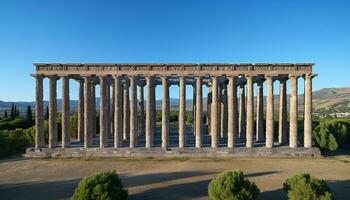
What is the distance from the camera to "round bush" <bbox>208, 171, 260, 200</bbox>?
792 inches

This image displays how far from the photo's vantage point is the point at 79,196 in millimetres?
19625

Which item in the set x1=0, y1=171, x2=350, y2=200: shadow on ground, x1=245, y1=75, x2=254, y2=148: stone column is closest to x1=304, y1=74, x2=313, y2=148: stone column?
x1=245, y1=75, x2=254, y2=148: stone column

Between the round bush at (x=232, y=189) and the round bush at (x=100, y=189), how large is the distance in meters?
6.52

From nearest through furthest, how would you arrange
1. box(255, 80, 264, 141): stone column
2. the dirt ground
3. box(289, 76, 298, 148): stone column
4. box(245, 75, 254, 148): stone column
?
the dirt ground
box(289, 76, 298, 148): stone column
box(245, 75, 254, 148): stone column
box(255, 80, 264, 141): stone column

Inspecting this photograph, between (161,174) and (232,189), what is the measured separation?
35.8 ft

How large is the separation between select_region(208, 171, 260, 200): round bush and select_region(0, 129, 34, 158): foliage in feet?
108

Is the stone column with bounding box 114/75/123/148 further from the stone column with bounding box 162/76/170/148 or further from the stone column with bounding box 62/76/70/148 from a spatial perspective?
the stone column with bounding box 62/76/70/148

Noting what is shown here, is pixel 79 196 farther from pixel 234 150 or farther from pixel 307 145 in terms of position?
pixel 307 145

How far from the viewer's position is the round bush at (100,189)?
19.6 metres

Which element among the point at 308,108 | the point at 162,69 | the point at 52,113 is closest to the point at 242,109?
the point at 308,108

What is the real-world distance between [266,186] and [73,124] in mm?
40601

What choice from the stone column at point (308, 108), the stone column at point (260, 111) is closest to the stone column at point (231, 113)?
the stone column at point (260, 111)

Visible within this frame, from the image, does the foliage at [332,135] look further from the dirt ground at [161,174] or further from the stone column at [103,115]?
the stone column at [103,115]

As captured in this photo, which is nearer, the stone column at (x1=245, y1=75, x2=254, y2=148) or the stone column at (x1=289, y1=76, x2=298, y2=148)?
the stone column at (x1=289, y1=76, x2=298, y2=148)
